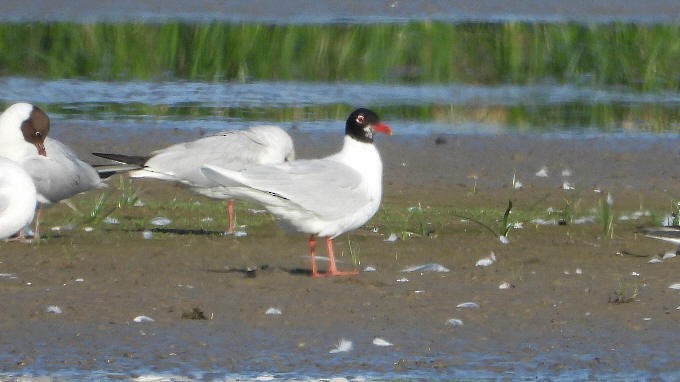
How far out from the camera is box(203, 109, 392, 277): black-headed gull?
25.8 ft

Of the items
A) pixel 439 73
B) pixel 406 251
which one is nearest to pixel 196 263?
pixel 406 251

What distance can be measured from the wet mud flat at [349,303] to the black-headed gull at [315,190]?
292 mm

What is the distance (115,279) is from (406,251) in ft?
5.73

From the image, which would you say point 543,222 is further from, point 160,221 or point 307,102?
point 307,102

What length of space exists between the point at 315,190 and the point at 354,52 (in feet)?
33.8

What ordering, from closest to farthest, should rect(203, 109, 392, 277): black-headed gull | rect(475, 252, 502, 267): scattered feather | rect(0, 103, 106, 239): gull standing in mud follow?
rect(203, 109, 392, 277): black-headed gull → rect(475, 252, 502, 267): scattered feather → rect(0, 103, 106, 239): gull standing in mud

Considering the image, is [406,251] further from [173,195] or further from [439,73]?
[439,73]

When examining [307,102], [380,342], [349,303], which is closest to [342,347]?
[380,342]

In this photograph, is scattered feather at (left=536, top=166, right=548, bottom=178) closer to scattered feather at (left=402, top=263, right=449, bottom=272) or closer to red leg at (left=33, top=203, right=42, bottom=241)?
scattered feather at (left=402, top=263, right=449, bottom=272)

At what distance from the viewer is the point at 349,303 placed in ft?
24.1

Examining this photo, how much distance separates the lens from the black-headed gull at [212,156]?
1005 cm

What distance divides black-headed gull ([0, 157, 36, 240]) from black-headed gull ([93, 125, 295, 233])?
5.81ft

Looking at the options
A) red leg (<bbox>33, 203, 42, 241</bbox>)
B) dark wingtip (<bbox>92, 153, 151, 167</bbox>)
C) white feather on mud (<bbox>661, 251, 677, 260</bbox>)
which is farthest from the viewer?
dark wingtip (<bbox>92, 153, 151, 167</bbox>)

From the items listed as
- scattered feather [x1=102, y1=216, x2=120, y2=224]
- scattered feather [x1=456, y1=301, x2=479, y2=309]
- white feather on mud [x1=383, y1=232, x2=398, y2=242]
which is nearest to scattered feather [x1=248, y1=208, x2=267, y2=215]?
scattered feather [x1=102, y1=216, x2=120, y2=224]
